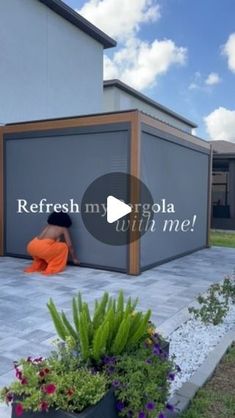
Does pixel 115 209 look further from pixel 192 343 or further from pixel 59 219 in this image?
pixel 192 343

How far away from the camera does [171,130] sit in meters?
7.44

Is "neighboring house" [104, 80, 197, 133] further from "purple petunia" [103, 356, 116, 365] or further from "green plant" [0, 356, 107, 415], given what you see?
"green plant" [0, 356, 107, 415]

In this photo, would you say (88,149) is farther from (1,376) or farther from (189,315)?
(1,376)

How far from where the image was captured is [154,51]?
13.7 m

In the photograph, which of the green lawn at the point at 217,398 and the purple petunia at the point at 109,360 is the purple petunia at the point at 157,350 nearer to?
the purple petunia at the point at 109,360

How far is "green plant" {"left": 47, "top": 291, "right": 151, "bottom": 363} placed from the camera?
2068 mm

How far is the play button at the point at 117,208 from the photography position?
20.9ft

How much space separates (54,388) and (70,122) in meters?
5.70

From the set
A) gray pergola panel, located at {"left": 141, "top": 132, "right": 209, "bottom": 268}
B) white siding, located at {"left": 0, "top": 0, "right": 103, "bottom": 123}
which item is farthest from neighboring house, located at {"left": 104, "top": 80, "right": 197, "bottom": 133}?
gray pergola panel, located at {"left": 141, "top": 132, "right": 209, "bottom": 268}

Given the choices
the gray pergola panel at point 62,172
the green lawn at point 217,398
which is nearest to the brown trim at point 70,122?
the gray pergola panel at point 62,172

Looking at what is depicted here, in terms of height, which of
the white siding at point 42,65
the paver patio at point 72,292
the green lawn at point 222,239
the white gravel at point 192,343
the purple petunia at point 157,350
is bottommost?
the white gravel at point 192,343

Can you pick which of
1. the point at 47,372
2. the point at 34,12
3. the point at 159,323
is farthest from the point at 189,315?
the point at 34,12

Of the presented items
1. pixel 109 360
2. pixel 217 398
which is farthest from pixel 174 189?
pixel 109 360

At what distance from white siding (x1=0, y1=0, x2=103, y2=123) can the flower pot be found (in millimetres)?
7947
